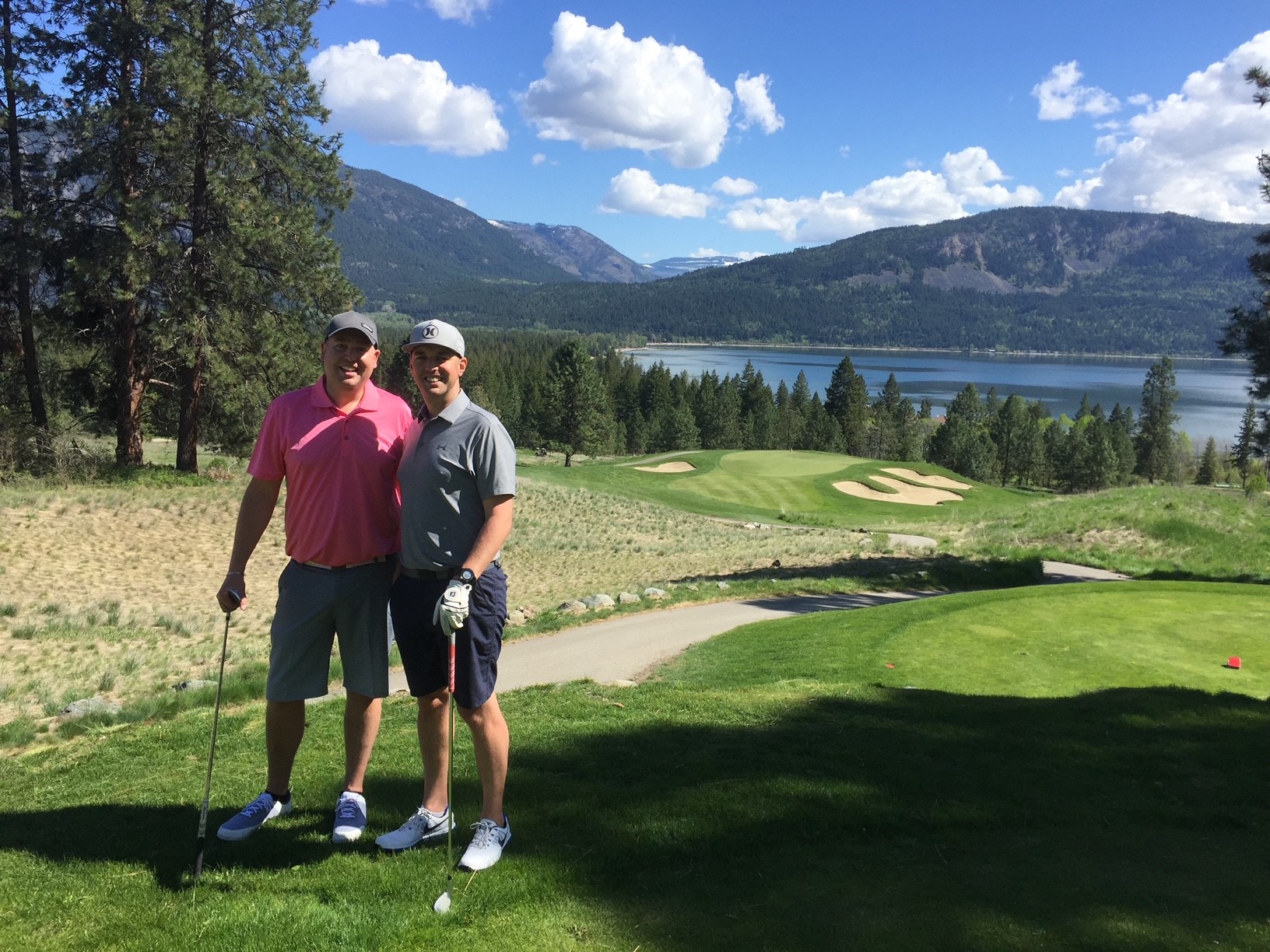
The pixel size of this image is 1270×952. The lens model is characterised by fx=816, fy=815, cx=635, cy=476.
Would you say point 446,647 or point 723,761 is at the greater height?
point 446,647

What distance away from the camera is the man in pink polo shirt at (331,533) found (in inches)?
161

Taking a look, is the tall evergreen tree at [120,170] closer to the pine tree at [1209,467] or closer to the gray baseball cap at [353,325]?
the gray baseball cap at [353,325]

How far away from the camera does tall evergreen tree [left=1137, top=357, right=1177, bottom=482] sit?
90500mm

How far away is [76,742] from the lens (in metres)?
7.09

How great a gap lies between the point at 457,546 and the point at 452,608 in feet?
1.36

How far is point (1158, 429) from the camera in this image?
91375mm

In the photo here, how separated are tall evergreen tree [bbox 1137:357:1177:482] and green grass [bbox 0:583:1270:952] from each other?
9891 centimetres

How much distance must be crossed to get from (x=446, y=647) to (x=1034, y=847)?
124 inches

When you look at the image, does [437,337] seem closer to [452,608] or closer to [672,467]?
[452,608]

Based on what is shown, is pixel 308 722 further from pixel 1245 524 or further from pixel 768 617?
pixel 1245 524

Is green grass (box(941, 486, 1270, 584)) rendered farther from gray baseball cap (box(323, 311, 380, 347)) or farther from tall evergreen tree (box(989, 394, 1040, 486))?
tall evergreen tree (box(989, 394, 1040, 486))

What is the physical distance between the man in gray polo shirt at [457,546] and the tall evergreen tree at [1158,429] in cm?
10385

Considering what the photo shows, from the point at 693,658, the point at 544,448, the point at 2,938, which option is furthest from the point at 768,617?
the point at 544,448

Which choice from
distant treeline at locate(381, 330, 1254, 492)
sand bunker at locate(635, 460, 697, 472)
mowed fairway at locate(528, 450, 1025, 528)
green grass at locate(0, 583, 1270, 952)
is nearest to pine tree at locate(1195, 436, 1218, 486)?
distant treeline at locate(381, 330, 1254, 492)
